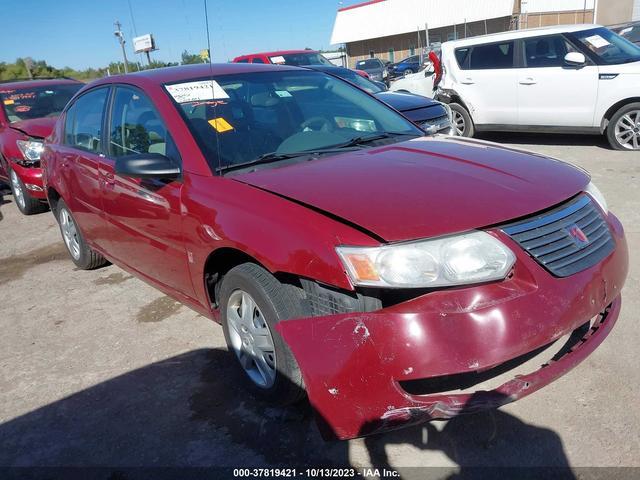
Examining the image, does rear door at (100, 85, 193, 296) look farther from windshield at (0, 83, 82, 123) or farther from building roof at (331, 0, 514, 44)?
building roof at (331, 0, 514, 44)

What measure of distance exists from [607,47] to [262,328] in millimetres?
6898

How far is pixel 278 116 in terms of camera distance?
325 cm

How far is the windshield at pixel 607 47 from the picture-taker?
23.4 feet

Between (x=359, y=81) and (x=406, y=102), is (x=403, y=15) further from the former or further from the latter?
(x=406, y=102)

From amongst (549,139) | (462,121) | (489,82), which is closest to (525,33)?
(489,82)

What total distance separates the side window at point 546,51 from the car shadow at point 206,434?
21.5 feet

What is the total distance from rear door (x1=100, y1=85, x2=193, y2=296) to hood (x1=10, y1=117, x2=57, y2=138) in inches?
146

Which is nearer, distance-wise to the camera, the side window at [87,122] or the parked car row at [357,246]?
the parked car row at [357,246]

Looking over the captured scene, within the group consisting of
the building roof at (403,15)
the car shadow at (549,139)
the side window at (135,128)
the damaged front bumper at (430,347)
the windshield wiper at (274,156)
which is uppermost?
the building roof at (403,15)

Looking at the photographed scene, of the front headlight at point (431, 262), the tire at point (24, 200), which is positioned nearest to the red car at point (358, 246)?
the front headlight at point (431, 262)

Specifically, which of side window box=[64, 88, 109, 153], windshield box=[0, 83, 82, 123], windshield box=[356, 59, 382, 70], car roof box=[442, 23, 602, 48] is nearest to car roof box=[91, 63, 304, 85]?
side window box=[64, 88, 109, 153]

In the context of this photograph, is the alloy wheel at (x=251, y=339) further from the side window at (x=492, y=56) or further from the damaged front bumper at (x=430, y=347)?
the side window at (x=492, y=56)

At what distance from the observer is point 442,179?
7.98 feet

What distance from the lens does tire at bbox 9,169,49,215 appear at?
7055 millimetres
